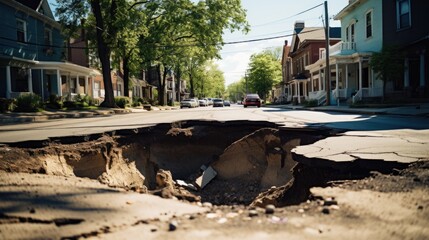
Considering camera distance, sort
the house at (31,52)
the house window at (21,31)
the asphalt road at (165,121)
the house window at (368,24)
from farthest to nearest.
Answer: the house window at (368,24) < the house window at (21,31) < the house at (31,52) < the asphalt road at (165,121)

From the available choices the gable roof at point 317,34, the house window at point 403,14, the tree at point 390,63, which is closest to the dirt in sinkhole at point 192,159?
the tree at point 390,63

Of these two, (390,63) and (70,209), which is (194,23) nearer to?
(390,63)

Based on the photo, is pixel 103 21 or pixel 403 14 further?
pixel 103 21

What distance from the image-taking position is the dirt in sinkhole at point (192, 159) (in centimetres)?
550

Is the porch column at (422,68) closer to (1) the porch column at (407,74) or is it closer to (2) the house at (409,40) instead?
(2) the house at (409,40)

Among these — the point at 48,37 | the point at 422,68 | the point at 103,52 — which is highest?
the point at 48,37

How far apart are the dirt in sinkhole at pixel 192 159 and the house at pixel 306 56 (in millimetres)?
24688

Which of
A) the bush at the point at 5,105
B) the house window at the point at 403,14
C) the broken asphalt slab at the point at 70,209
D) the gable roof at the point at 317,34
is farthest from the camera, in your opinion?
the gable roof at the point at 317,34

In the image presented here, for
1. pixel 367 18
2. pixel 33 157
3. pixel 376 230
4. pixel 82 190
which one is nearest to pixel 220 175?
pixel 33 157

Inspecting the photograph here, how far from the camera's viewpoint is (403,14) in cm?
2156

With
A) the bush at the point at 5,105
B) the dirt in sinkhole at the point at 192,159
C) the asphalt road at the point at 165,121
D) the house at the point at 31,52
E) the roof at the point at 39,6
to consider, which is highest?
the roof at the point at 39,6

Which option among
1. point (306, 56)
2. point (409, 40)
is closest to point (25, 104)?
point (409, 40)

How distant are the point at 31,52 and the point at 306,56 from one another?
28.4 meters

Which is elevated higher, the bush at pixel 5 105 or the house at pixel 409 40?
the house at pixel 409 40
